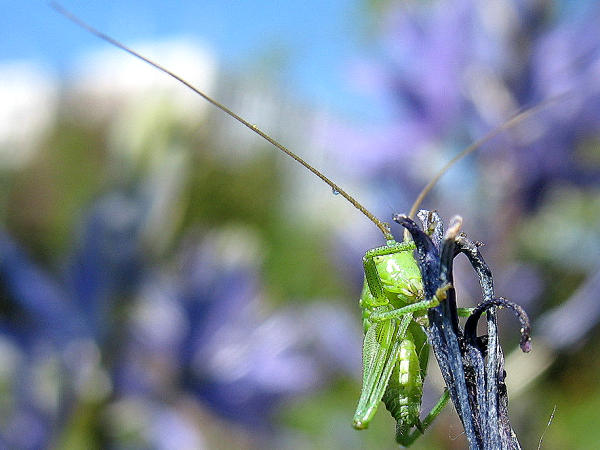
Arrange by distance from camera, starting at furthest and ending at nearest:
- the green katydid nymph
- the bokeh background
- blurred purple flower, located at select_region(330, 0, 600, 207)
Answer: blurred purple flower, located at select_region(330, 0, 600, 207)
the bokeh background
the green katydid nymph

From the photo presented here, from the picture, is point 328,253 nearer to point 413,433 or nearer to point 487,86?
point 487,86

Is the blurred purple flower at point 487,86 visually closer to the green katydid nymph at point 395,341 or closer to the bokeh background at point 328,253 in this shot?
the bokeh background at point 328,253

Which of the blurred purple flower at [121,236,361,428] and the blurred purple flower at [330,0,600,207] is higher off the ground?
the blurred purple flower at [330,0,600,207]

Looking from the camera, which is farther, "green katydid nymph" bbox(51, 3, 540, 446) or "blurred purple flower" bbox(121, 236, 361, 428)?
"blurred purple flower" bbox(121, 236, 361, 428)

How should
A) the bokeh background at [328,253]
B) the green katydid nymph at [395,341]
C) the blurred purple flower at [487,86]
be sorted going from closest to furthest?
the green katydid nymph at [395,341]
the bokeh background at [328,253]
the blurred purple flower at [487,86]

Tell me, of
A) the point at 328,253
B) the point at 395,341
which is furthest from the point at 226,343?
the point at 395,341

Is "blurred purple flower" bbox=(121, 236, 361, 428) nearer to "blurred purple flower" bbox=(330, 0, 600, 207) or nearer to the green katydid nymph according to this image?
"blurred purple flower" bbox=(330, 0, 600, 207)

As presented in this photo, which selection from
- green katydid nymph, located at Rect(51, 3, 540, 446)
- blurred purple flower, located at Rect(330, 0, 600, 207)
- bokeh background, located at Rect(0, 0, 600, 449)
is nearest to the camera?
green katydid nymph, located at Rect(51, 3, 540, 446)

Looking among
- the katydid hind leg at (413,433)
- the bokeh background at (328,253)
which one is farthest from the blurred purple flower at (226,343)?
the katydid hind leg at (413,433)

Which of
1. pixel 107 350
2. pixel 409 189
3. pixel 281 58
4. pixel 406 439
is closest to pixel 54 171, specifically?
pixel 281 58

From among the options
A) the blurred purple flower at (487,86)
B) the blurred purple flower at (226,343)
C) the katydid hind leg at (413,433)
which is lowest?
the katydid hind leg at (413,433)

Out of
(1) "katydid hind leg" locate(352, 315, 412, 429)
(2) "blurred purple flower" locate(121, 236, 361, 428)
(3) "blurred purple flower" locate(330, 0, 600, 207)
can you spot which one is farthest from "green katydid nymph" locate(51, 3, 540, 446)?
(3) "blurred purple flower" locate(330, 0, 600, 207)
